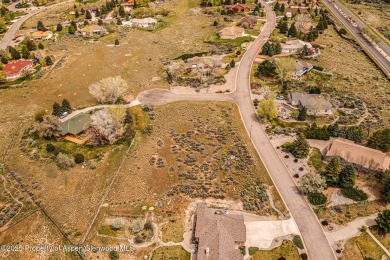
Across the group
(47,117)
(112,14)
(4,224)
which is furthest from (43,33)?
(4,224)

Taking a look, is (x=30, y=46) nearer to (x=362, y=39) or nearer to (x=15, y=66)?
(x=15, y=66)

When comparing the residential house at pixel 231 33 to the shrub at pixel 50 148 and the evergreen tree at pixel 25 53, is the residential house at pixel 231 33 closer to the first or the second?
the evergreen tree at pixel 25 53

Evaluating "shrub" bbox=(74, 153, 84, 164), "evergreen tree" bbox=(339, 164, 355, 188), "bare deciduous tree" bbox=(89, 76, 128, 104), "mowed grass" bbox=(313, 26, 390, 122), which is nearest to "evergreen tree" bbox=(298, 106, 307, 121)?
"mowed grass" bbox=(313, 26, 390, 122)

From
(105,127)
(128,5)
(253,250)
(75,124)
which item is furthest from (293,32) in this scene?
(253,250)

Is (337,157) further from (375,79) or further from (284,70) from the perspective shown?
(375,79)

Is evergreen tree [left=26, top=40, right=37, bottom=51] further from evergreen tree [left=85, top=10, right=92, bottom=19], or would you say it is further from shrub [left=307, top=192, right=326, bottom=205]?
shrub [left=307, top=192, right=326, bottom=205]

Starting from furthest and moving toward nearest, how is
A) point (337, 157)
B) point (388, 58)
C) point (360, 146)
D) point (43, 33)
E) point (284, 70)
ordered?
1. point (43, 33)
2. point (388, 58)
3. point (284, 70)
4. point (360, 146)
5. point (337, 157)
